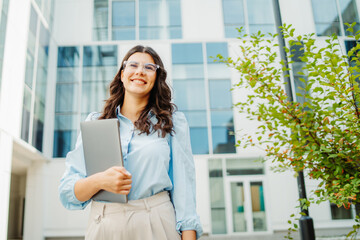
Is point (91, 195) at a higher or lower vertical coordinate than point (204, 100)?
lower

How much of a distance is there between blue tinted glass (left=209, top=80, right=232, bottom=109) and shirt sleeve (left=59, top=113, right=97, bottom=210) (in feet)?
41.0

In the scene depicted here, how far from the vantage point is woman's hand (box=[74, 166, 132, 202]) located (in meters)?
1.42

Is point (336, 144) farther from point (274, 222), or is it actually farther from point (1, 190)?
point (274, 222)

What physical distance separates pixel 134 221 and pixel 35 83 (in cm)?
1236

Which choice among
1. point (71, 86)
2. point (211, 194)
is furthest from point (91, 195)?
point (71, 86)

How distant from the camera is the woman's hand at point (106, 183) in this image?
1.42 m

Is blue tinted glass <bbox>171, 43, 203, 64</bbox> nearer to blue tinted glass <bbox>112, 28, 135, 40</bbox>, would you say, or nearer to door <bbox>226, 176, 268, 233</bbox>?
blue tinted glass <bbox>112, 28, 135, 40</bbox>

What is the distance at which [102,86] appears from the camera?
14461mm

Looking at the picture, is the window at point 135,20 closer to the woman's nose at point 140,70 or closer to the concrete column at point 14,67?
the concrete column at point 14,67

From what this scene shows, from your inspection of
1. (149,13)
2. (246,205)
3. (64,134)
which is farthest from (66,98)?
(246,205)

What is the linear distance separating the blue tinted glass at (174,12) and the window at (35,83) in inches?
195

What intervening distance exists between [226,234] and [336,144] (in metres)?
10.7

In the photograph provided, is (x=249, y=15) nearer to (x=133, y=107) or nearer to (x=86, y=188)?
(x=133, y=107)

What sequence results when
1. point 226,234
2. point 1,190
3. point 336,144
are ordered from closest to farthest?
point 336,144 → point 1,190 → point 226,234
